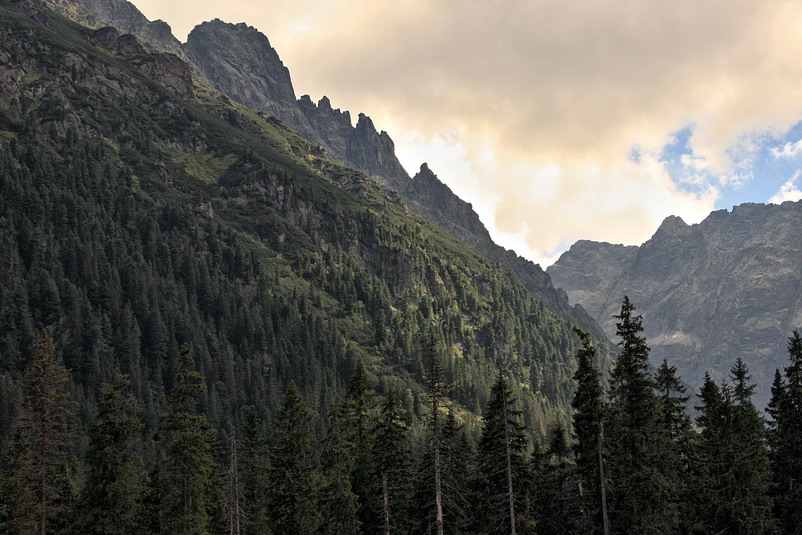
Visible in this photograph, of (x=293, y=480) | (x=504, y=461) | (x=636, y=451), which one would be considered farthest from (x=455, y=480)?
(x=636, y=451)

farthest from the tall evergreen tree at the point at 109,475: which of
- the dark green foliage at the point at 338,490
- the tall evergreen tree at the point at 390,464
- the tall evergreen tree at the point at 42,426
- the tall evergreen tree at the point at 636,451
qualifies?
the tall evergreen tree at the point at 636,451

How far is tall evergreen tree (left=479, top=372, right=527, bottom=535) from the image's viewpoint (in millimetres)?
48125

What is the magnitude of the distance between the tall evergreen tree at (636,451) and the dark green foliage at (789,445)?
22.9 meters

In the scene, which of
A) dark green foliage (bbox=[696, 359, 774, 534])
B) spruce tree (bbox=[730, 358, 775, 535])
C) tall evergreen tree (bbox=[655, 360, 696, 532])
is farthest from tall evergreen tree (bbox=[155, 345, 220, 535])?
spruce tree (bbox=[730, 358, 775, 535])

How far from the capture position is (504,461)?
49.3 metres

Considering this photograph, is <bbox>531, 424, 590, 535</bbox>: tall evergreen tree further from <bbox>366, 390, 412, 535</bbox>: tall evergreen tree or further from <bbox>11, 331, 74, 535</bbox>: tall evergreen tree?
<bbox>11, 331, 74, 535</bbox>: tall evergreen tree

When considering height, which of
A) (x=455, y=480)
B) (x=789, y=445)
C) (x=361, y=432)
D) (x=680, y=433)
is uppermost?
(x=361, y=432)

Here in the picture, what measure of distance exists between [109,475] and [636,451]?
1489 inches

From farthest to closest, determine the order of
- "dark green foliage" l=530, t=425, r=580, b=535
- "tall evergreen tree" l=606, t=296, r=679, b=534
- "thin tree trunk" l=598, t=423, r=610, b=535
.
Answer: "dark green foliage" l=530, t=425, r=580, b=535
"thin tree trunk" l=598, t=423, r=610, b=535
"tall evergreen tree" l=606, t=296, r=679, b=534

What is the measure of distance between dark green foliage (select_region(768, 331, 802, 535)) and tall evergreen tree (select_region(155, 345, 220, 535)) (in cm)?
5139

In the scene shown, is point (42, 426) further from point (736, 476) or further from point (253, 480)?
point (736, 476)

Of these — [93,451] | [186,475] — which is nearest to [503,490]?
[186,475]

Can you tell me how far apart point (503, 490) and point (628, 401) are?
50.1 feet

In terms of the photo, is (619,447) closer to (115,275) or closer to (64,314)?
(64,314)
